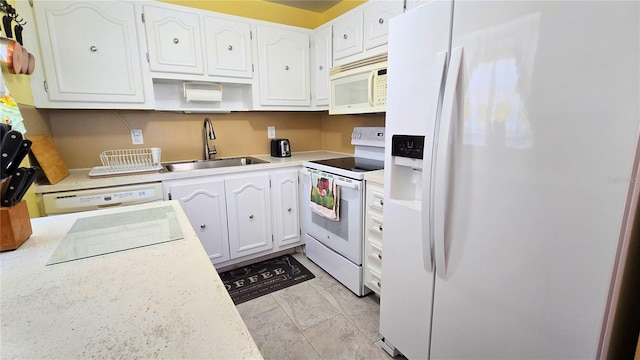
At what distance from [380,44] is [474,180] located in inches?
55.1

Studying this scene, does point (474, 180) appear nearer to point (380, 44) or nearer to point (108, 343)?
point (108, 343)

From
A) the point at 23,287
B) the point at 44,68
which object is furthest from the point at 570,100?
the point at 44,68

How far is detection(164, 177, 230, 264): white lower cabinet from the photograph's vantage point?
83.0 inches

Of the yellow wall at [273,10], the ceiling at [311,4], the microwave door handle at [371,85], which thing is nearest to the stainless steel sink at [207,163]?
the microwave door handle at [371,85]

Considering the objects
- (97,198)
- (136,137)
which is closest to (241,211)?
(97,198)

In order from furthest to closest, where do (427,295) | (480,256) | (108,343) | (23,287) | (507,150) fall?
(427,295), (480,256), (507,150), (23,287), (108,343)

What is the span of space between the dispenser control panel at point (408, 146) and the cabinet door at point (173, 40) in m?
1.72

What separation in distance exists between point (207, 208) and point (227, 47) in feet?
4.24

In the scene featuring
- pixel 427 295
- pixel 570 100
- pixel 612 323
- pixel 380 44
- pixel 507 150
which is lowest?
pixel 427 295

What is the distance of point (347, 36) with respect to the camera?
91.4 inches

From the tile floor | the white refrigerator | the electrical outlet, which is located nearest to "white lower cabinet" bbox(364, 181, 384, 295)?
the tile floor

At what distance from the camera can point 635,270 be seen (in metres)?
0.70

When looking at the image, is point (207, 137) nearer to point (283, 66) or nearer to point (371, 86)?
point (283, 66)

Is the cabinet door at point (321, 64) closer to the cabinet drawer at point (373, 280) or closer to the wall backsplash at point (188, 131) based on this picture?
the wall backsplash at point (188, 131)
